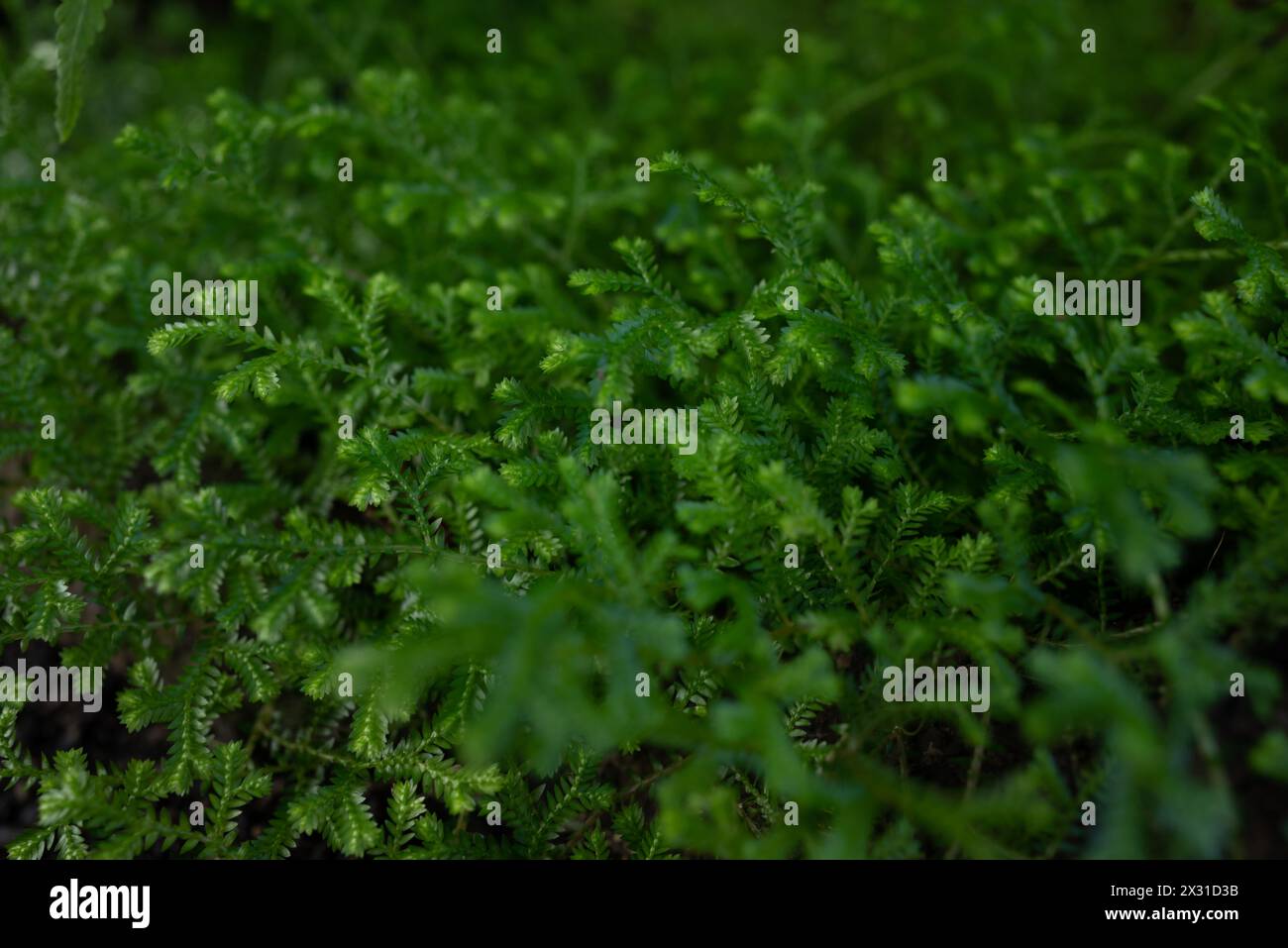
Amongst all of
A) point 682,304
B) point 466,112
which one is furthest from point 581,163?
point 682,304

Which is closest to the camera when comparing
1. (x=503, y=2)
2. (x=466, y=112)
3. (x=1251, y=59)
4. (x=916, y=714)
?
(x=916, y=714)

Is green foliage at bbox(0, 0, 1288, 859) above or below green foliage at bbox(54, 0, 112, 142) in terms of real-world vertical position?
below

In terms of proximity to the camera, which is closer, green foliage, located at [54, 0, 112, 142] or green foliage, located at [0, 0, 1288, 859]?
green foliage, located at [0, 0, 1288, 859]

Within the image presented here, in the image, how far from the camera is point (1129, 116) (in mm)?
2623

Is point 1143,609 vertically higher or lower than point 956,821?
higher

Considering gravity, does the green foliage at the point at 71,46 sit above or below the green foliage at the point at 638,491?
above

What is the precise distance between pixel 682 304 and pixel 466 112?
3.21 ft

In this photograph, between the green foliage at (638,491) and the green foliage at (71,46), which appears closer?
the green foliage at (638,491)

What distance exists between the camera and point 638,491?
178 centimetres

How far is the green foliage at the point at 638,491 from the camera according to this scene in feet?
4.39

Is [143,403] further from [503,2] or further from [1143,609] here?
[1143,609]

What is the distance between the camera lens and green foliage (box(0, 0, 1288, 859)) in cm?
134

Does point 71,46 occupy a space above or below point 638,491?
above
